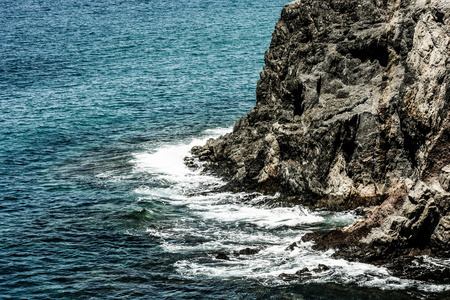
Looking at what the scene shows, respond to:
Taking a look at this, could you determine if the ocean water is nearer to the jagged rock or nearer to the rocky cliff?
the rocky cliff

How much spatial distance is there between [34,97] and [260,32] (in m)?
49.7

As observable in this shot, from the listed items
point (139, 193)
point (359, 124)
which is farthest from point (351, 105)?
point (139, 193)

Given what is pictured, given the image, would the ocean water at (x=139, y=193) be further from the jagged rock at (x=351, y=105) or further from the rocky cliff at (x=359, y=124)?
the jagged rock at (x=351, y=105)

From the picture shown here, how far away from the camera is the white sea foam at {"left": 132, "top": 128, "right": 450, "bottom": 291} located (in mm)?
29656

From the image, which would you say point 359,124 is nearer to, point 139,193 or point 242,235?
point 242,235

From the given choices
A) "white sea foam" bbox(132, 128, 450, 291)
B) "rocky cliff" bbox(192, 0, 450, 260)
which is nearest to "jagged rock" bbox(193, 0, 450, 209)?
"rocky cliff" bbox(192, 0, 450, 260)

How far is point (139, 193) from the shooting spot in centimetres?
4512

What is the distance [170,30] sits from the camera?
115 meters

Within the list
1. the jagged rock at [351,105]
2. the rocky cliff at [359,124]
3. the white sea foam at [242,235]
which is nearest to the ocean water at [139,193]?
the white sea foam at [242,235]

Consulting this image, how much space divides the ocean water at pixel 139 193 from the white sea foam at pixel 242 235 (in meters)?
0.11

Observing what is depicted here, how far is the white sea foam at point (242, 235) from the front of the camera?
29656 millimetres

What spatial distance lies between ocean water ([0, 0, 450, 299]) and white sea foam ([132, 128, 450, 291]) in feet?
0.35

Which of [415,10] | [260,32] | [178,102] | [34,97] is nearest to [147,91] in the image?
[178,102]

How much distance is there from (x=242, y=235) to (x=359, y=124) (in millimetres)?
10804
